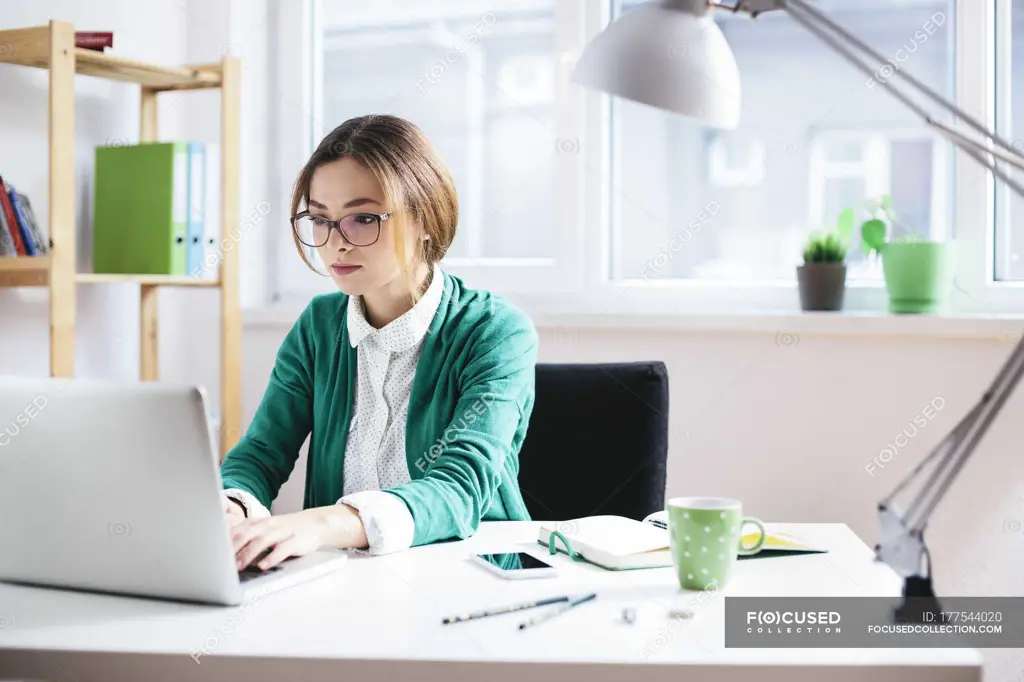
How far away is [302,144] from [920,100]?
1.54 m

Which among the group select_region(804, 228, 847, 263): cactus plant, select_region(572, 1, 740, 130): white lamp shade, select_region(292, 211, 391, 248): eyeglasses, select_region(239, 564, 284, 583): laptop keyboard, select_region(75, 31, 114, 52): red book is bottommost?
select_region(239, 564, 284, 583): laptop keyboard

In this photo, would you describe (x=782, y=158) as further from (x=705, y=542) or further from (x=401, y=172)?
(x=705, y=542)

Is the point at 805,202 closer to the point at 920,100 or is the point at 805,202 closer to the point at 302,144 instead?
the point at 920,100

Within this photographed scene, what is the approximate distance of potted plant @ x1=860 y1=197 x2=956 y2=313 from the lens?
7.04ft

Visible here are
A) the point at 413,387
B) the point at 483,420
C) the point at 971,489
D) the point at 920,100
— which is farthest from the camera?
the point at 920,100

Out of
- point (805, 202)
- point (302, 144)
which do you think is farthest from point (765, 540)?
point (302, 144)

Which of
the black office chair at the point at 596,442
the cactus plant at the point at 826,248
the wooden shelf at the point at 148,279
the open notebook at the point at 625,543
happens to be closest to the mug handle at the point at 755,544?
the open notebook at the point at 625,543

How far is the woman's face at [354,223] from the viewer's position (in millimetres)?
1453

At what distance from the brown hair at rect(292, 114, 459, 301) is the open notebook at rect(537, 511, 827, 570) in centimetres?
48

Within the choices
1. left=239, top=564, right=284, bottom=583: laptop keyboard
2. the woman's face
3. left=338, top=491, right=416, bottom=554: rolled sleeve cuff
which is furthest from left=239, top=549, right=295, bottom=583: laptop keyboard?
the woman's face

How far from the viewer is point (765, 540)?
1185mm

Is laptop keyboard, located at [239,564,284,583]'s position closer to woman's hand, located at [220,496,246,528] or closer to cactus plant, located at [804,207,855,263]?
Result: woman's hand, located at [220,496,246,528]

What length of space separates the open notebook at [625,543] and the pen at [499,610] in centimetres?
15

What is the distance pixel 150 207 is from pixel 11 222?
342 mm
